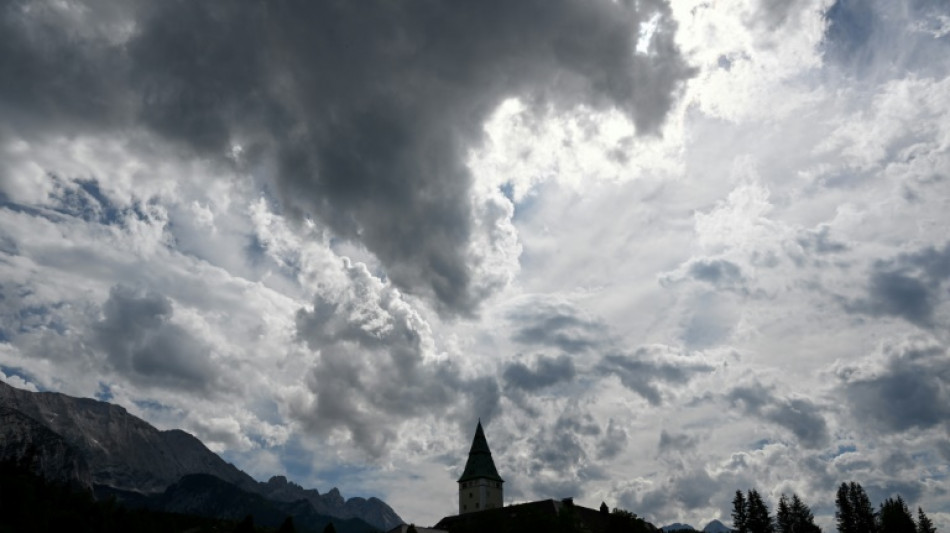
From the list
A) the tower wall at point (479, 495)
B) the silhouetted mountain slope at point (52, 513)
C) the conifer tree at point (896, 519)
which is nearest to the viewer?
the silhouetted mountain slope at point (52, 513)

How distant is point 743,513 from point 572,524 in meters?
82.3

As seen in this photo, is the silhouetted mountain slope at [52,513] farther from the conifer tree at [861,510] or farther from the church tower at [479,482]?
the conifer tree at [861,510]

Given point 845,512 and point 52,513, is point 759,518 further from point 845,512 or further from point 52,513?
point 52,513

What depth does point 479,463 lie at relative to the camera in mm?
151625

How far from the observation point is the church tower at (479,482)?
145500 mm

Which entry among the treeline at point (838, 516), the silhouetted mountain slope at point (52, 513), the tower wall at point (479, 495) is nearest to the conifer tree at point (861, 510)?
the treeline at point (838, 516)

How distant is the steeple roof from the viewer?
14950cm

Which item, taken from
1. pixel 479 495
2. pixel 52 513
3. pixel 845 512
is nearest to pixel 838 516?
pixel 845 512

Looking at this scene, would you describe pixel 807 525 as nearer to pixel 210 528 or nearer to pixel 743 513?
pixel 743 513

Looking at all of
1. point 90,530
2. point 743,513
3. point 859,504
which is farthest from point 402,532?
point 859,504

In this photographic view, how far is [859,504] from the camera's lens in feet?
425

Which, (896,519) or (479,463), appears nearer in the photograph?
(896,519)

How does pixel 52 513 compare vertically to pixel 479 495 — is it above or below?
below

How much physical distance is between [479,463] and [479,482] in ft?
16.8
